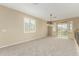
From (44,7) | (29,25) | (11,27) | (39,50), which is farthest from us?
(29,25)

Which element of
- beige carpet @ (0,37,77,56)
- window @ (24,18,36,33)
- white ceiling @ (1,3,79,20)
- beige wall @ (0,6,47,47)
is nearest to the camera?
beige carpet @ (0,37,77,56)

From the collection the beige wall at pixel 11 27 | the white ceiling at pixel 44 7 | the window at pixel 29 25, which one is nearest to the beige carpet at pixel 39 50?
the beige wall at pixel 11 27

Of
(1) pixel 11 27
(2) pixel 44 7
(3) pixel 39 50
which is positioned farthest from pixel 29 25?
(3) pixel 39 50

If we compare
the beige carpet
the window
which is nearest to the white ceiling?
the window

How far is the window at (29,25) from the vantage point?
10253 mm

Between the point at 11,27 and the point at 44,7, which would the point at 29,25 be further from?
the point at 44,7

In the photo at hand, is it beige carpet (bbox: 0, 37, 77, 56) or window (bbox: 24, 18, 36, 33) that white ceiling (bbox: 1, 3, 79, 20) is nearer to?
window (bbox: 24, 18, 36, 33)

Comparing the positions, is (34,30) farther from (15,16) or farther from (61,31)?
(61,31)

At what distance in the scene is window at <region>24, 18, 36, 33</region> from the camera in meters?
10.3

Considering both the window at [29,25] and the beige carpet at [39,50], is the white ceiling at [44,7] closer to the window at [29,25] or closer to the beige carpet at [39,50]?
the window at [29,25]

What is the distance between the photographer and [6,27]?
7355mm

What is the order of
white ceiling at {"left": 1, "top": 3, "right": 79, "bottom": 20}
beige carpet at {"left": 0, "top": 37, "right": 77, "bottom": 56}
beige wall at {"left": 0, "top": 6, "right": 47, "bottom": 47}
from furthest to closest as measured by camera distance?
beige wall at {"left": 0, "top": 6, "right": 47, "bottom": 47}
white ceiling at {"left": 1, "top": 3, "right": 79, "bottom": 20}
beige carpet at {"left": 0, "top": 37, "right": 77, "bottom": 56}

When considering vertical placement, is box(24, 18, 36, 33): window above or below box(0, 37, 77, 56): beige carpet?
above

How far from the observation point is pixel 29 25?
11062 millimetres
